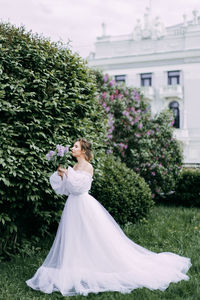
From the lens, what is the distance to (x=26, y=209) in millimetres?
6602

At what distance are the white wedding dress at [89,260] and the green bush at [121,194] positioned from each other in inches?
85.5

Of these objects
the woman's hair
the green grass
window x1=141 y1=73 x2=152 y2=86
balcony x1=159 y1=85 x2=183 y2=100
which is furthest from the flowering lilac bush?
window x1=141 y1=73 x2=152 y2=86

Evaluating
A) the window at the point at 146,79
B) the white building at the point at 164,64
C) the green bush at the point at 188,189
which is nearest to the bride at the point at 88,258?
the green bush at the point at 188,189

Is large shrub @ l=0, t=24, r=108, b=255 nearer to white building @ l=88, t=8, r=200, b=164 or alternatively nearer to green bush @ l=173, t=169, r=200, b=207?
green bush @ l=173, t=169, r=200, b=207

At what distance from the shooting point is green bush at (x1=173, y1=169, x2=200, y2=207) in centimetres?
1151

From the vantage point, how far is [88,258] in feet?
17.1

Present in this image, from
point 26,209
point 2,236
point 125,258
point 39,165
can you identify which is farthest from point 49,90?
point 125,258

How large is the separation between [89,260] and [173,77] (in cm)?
2922

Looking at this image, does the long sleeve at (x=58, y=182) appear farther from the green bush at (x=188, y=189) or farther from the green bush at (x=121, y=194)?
the green bush at (x=188, y=189)

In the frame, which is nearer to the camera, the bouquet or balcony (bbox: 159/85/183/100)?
the bouquet

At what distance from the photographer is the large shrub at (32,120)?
5961 mm

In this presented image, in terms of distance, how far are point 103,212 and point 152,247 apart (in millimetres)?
1657

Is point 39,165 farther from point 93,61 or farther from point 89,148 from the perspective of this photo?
point 93,61

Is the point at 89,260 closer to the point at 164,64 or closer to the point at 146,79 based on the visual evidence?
the point at 164,64
